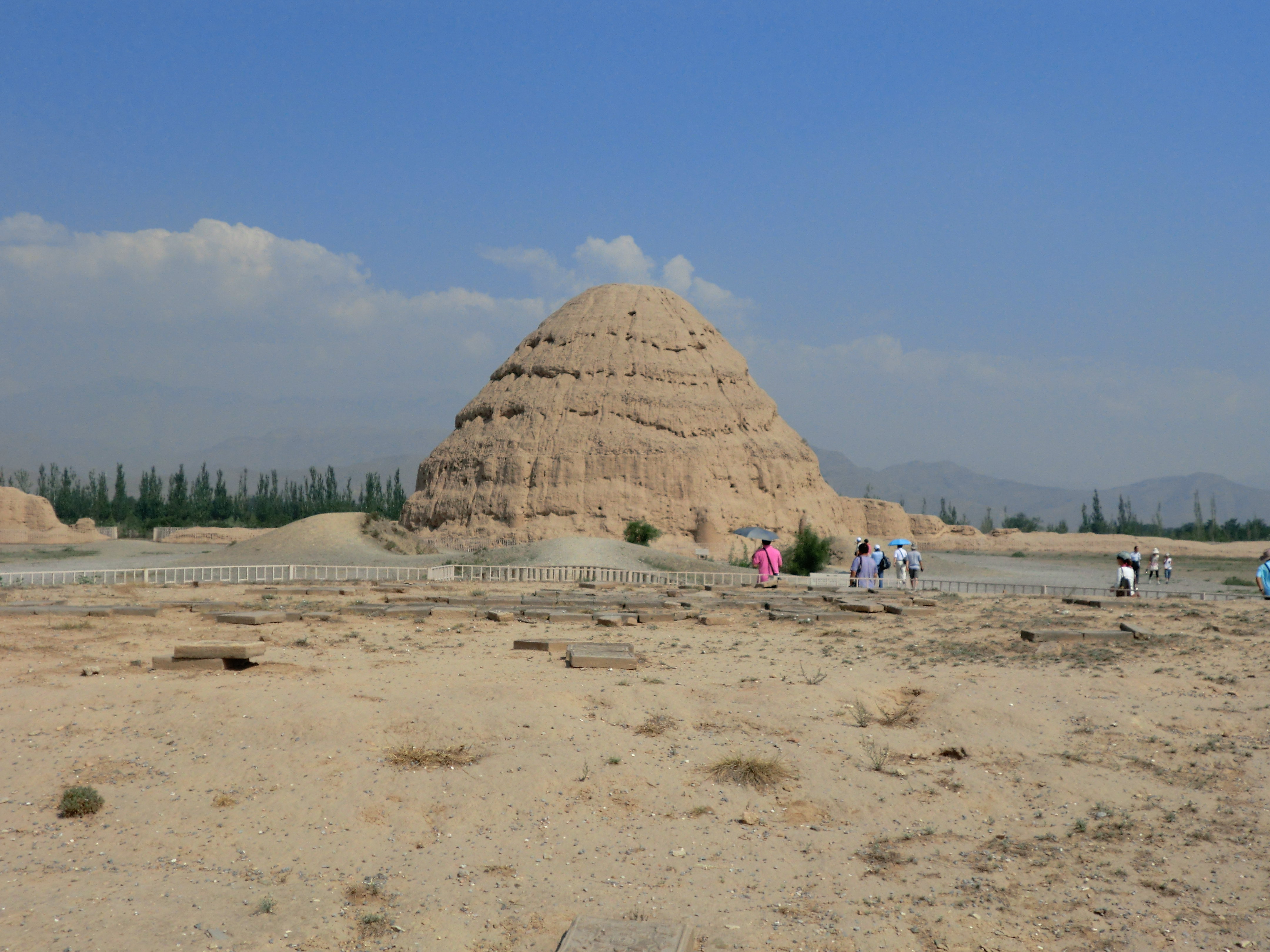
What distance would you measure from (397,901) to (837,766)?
10.4 feet

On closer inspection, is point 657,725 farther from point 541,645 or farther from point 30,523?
point 30,523

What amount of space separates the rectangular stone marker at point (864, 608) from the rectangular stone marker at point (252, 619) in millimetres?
8786

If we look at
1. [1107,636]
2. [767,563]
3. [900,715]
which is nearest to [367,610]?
[900,715]

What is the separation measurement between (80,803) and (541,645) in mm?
5125

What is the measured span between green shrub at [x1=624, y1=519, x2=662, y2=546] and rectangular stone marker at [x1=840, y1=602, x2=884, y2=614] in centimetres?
1533

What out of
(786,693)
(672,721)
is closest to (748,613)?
(786,693)

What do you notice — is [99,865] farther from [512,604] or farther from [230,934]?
[512,604]

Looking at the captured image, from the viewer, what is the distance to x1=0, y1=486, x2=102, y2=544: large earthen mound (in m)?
41.8

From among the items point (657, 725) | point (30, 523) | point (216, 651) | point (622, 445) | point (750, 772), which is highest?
point (622, 445)

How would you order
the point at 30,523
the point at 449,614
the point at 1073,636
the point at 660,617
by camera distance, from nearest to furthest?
1. the point at 1073,636
2. the point at 449,614
3. the point at 660,617
4. the point at 30,523

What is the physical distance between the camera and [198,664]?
26.1 feet

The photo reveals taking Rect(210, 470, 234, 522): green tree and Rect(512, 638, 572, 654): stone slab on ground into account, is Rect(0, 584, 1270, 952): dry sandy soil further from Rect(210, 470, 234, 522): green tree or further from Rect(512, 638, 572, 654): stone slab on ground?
Rect(210, 470, 234, 522): green tree

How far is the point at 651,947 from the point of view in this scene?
3680mm

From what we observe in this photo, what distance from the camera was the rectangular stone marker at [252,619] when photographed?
38.7 ft
